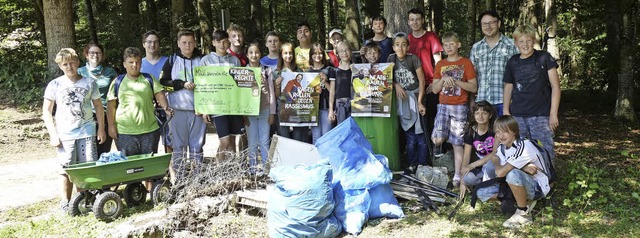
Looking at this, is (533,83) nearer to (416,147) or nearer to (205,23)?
(416,147)

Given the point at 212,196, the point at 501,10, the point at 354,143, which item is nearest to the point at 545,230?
the point at 354,143

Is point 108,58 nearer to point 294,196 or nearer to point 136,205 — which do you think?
point 136,205

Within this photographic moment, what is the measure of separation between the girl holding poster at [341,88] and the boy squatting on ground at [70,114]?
2886 millimetres

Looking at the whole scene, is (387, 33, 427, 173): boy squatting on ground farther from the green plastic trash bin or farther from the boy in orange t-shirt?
the boy in orange t-shirt

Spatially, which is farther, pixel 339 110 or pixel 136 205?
pixel 339 110

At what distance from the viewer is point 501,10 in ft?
76.2

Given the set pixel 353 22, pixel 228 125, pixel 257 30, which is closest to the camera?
pixel 228 125

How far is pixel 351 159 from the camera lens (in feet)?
18.8

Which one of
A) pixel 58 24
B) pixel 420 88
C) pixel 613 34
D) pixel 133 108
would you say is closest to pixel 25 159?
pixel 58 24

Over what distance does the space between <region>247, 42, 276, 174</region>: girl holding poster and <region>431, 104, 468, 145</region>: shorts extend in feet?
6.92

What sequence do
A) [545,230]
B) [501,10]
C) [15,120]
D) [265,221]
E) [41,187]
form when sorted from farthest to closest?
[501,10] < [15,120] < [41,187] < [265,221] < [545,230]

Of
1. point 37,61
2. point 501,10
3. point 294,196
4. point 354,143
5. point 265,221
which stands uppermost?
point 501,10

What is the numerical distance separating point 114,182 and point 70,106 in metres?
1.01

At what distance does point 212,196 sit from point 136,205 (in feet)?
3.48
